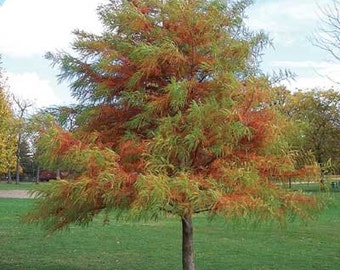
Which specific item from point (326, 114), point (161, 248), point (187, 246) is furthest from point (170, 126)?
point (326, 114)

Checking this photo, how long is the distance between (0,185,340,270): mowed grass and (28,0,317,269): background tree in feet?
8.10

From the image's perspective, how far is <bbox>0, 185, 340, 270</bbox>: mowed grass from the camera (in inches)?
460

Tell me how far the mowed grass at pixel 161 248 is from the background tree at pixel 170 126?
2.47 metres

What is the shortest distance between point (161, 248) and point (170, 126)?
8310mm

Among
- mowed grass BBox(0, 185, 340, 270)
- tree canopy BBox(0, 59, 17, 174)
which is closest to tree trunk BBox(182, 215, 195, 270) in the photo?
mowed grass BBox(0, 185, 340, 270)

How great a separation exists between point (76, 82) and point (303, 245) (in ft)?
32.3

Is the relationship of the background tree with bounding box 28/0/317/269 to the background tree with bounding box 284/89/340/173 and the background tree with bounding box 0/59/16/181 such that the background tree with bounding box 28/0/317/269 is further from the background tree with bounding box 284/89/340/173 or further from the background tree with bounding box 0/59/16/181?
the background tree with bounding box 284/89/340/173

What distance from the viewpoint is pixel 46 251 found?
13.3m

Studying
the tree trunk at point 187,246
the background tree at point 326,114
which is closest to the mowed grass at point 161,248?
the tree trunk at point 187,246

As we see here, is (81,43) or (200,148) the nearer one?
(200,148)

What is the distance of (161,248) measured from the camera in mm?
14102

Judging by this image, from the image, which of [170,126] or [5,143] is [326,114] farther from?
[170,126]

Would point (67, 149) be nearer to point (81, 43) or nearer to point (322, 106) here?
point (81, 43)

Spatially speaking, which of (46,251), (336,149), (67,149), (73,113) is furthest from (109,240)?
(336,149)
